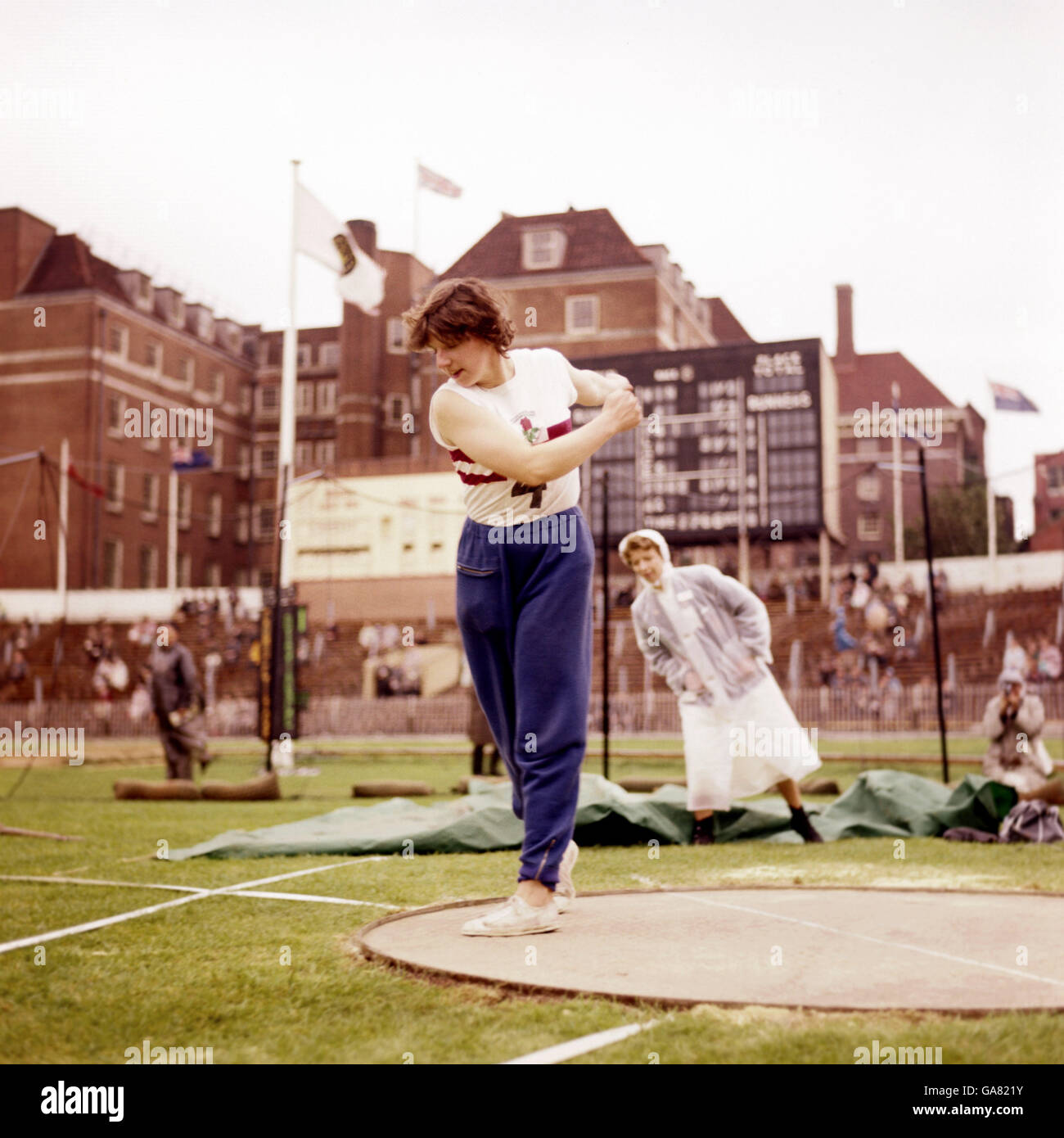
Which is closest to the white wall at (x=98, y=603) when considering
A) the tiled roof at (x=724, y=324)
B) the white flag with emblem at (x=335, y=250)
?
the white flag with emblem at (x=335, y=250)

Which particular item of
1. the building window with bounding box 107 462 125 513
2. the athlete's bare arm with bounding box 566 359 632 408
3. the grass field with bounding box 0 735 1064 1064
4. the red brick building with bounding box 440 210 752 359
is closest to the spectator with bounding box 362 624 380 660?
the red brick building with bounding box 440 210 752 359

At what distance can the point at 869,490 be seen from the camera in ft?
193

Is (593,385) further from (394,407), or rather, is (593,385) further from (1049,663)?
(394,407)

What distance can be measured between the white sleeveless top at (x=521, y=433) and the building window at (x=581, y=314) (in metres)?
42.4

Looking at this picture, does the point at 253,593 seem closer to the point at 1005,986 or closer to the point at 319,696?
the point at 319,696

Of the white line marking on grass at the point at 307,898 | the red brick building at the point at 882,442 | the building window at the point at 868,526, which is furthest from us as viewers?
the building window at the point at 868,526

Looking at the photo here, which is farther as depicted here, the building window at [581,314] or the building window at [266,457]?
the building window at [266,457]

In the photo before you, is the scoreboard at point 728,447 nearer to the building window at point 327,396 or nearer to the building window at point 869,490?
the building window at point 869,490

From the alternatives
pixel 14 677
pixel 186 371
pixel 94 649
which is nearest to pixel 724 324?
pixel 186 371

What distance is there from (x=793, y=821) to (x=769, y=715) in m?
0.69

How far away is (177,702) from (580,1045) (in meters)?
12.1

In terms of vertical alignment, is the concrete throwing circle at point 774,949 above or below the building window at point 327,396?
below

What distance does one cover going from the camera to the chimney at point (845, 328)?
204 ft

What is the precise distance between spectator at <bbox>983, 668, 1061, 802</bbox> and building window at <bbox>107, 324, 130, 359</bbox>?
43106 mm
